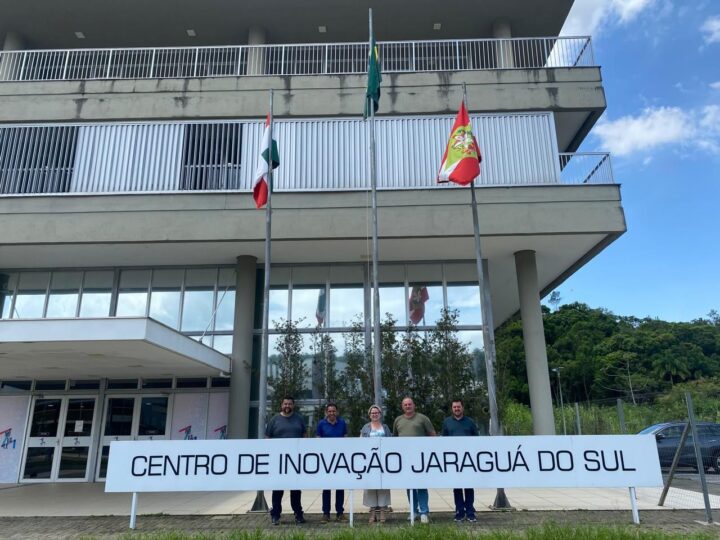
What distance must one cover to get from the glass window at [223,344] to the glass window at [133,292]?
2199 mm

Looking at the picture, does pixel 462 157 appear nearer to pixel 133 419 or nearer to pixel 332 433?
pixel 332 433

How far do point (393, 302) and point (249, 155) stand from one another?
5593 millimetres

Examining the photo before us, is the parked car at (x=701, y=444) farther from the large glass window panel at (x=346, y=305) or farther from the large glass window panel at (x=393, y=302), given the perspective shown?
the large glass window panel at (x=346, y=305)

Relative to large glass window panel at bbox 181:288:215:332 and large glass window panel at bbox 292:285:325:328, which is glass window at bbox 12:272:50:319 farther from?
large glass window panel at bbox 292:285:325:328

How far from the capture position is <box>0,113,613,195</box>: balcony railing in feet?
45.4

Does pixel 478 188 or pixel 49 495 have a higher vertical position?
pixel 478 188

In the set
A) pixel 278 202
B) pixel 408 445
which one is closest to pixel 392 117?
pixel 278 202

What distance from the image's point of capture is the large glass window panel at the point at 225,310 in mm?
14352

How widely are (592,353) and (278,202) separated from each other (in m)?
41.5

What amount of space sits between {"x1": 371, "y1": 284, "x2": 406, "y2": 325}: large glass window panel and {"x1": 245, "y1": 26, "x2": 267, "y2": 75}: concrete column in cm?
801

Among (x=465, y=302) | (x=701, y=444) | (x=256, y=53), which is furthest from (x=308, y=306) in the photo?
(x=701, y=444)

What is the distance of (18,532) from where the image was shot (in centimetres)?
749

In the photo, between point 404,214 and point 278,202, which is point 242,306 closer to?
point 278,202

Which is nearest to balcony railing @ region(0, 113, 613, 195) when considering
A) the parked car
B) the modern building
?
the modern building
